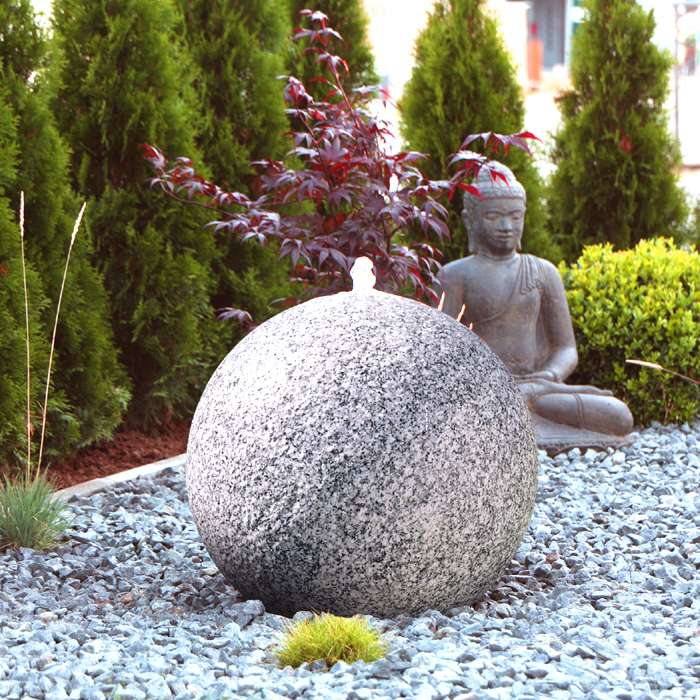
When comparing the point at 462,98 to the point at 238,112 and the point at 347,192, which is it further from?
the point at 347,192

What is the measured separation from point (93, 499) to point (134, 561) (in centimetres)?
109

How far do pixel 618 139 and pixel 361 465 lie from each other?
7.23 m

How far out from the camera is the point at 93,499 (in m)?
5.90

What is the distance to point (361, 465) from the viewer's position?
3.80 metres

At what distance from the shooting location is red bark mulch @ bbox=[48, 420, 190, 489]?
21.9ft

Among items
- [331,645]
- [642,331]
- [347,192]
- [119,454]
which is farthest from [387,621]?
[642,331]

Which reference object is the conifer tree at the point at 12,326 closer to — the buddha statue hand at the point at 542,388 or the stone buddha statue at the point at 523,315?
the stone buddha statue at the point at 523,315

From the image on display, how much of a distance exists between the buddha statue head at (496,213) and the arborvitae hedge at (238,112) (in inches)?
66.7

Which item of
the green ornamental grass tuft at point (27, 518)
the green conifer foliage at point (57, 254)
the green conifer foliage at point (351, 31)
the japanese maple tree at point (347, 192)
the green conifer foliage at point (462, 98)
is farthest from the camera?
the green conifer foliage at point (351, 31)

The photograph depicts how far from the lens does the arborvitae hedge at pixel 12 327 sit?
590 cm

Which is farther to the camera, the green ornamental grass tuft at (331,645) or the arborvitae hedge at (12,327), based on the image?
the arborvitae hedge at (12,327)

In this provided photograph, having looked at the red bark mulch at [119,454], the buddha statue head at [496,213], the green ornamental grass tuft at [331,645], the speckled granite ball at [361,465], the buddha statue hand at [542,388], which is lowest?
the red bark mulch at [119,454]

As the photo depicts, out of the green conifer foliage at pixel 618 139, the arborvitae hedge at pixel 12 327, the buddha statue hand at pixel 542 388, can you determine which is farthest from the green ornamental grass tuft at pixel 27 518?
the green conifer foliage at pixel 618 139

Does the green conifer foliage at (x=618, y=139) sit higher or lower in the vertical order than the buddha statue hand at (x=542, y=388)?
higher
